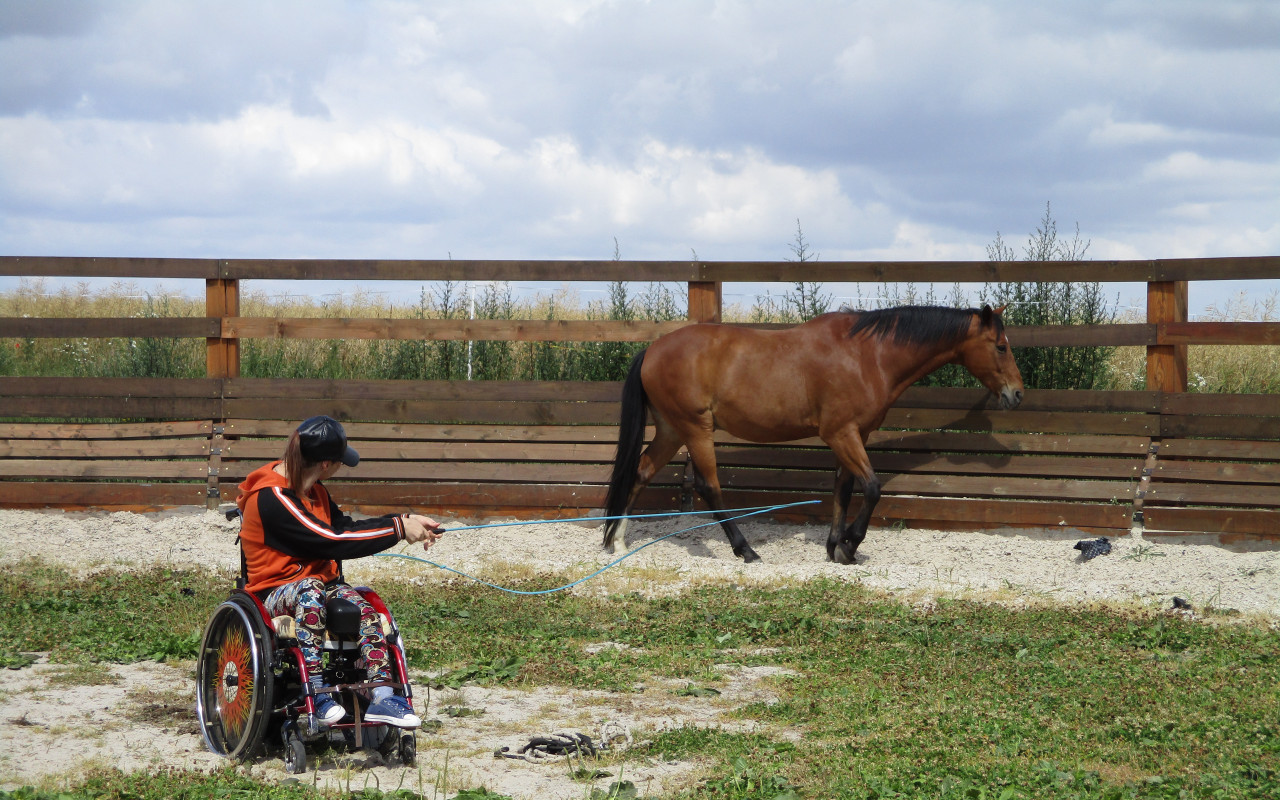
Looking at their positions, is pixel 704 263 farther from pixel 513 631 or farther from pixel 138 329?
pixel 138 329

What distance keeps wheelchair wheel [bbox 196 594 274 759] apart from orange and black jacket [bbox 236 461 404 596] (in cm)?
16

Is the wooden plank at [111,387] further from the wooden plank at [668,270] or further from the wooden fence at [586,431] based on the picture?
the wooden plank at [668,270]

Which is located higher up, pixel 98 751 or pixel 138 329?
pixel 138 329

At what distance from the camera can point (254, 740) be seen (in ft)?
14.2

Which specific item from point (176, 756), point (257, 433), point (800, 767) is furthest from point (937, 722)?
point (257, 433)

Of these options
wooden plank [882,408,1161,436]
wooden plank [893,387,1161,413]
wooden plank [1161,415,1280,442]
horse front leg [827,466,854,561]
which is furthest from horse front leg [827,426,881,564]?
wooden plank [1161,415,1280,442]

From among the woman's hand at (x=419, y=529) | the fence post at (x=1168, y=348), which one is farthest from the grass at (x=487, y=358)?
the woman's hand at (x=419, y=529)

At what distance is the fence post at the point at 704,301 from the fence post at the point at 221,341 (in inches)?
167

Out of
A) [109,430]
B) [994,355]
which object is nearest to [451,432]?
[109,430]

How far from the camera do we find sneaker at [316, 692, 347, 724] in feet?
14.0

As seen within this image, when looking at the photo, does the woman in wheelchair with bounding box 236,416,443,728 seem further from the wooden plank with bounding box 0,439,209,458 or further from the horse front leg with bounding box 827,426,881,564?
the wooden plank with bounding box 0,439,209,458

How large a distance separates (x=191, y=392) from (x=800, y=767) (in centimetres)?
792

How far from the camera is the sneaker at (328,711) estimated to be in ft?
14.0

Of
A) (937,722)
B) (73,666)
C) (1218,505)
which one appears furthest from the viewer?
(1218,505)
